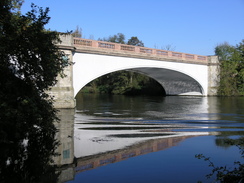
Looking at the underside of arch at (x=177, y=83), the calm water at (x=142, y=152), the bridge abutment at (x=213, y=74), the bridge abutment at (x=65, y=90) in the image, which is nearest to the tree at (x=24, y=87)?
the calm water at (x=142, y=152)

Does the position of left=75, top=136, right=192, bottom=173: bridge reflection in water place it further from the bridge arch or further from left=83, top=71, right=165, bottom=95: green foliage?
left=83, top=71, right=165, bottom=95: green foliage

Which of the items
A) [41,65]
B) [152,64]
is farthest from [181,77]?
[41,65]

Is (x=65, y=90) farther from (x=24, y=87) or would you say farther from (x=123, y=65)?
(x=24, y=87)

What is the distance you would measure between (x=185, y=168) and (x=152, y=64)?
1595 cm

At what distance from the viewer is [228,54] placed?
29.3 metres

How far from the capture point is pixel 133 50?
60.1 ft

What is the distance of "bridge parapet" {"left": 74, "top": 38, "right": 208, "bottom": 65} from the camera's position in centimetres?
1523

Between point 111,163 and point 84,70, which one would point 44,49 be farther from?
point 84,70

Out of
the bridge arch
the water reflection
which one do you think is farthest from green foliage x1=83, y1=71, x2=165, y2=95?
the water reflection

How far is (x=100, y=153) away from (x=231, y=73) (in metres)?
25.7

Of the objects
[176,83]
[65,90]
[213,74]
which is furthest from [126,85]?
[65,90]

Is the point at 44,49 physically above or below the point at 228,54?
below

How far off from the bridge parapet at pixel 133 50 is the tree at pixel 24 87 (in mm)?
10091

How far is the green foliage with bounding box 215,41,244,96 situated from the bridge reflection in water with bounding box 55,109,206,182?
21.9 m
